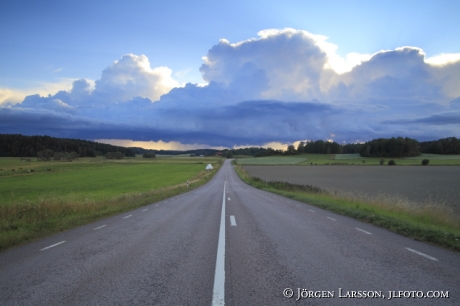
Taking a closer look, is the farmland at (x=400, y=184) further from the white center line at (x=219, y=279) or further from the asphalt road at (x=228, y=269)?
the white center line at (x=219, y=279)

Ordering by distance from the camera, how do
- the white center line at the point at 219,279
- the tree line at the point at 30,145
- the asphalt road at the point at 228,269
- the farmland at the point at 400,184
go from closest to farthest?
1. the white center line at the point at 219,279
2. the asphalt road at the point at 228,269
3. the farmland at the point at 400,184
4. the tree line at the point at 30,145

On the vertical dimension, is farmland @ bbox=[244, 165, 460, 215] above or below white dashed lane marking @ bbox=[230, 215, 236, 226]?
below

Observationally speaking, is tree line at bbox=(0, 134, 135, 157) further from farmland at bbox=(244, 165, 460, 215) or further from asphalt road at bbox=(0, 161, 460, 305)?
asphalt road at bbox=(0, 161, 460, 305)

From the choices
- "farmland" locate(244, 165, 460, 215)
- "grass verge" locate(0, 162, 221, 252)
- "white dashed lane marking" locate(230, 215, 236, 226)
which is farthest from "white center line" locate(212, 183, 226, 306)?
"farmland" locate(244, 165, 460, 215)

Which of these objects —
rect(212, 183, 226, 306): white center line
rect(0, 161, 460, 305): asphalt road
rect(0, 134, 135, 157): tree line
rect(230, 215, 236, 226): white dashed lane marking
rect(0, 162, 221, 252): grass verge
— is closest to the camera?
rect(212, 183, 226, 306): white center line

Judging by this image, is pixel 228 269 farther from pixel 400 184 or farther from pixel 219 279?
pixel 400 184

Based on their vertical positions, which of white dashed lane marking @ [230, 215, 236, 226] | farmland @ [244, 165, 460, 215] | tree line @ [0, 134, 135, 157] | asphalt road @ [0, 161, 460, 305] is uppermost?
tree line @ [0, 134, 135, 157]

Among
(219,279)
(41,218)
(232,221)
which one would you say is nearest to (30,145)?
(41,218)

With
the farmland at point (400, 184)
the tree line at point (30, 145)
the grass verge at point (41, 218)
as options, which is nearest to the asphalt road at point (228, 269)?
the grass verge at point (41, 218)

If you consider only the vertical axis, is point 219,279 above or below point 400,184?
above

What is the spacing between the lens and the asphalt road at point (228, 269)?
15.2 feet

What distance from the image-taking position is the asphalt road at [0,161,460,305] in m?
4.64

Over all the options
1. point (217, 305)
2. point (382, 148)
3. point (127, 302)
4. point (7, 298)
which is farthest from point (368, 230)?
point (382, 148)

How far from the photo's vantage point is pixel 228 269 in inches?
233
